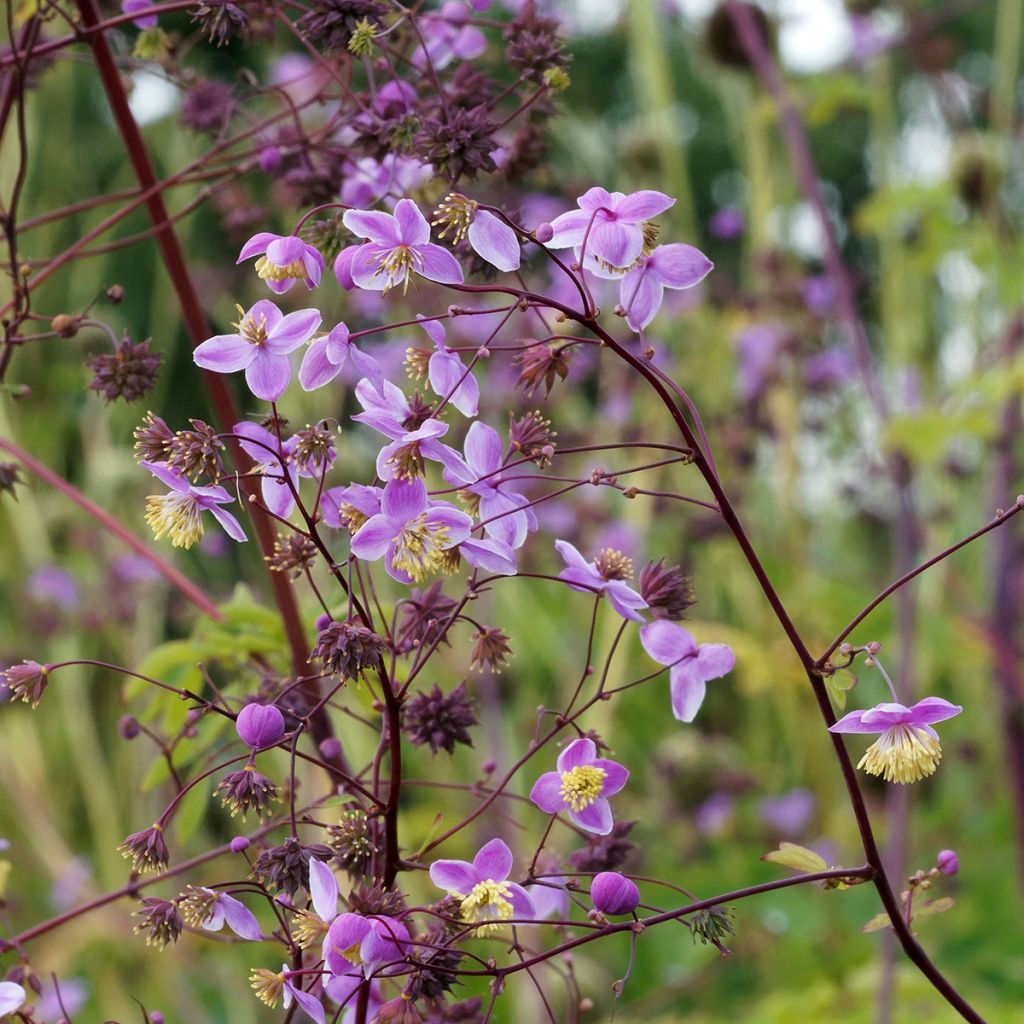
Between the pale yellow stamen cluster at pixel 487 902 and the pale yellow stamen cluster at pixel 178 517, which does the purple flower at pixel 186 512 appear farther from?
the pale yellow stamen cluster at pixel 487 902

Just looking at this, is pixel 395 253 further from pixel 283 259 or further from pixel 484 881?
pixel 484 881

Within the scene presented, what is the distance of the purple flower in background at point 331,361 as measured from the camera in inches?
21.8

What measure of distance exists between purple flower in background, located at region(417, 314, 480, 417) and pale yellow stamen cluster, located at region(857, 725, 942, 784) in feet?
0.75

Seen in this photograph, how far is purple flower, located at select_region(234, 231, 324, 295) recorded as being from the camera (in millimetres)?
551

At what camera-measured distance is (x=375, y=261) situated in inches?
22.4

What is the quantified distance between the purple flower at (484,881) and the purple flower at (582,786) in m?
0.04

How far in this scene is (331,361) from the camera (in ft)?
1.82

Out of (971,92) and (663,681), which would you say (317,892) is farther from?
(663,681)

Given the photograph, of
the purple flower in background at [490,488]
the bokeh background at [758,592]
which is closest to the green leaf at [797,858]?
the purple flower in background at [490,488]

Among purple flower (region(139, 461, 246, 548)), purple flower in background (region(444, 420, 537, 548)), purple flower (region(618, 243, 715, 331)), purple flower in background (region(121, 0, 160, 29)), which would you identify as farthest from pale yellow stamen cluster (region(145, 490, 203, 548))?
purple flower in background (region(121, 0, 160, 29))

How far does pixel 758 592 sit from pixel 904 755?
6.52 feet

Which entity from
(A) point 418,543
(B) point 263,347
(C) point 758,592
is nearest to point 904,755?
(A) point 418,543

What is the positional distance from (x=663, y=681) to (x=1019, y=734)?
1.13 m

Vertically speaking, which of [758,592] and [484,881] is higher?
[484,881]
